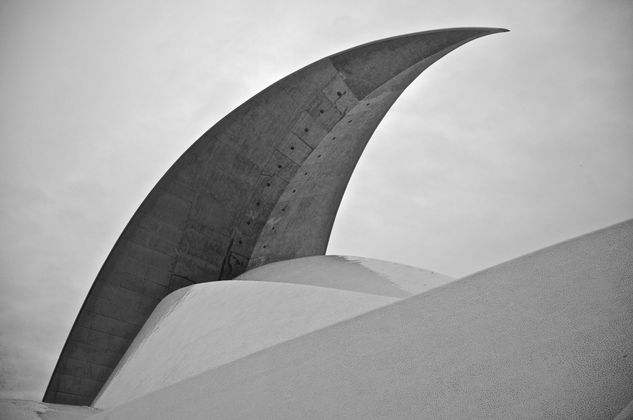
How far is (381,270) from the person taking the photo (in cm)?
675

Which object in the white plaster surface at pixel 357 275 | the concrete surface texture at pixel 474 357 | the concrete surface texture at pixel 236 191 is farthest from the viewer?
the concrete surface texture at pixel 236 191

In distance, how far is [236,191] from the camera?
8.82 m

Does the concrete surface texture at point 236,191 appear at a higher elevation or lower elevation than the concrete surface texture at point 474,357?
higher

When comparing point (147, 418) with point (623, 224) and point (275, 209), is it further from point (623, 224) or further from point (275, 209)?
point (275, 209)

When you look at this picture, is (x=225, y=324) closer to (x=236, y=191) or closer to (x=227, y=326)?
(x=227, y=326)

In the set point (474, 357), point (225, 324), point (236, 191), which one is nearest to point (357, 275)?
point (225, 324)

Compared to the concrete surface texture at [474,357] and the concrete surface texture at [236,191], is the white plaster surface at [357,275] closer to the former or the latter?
the concrete surface texture at [236,191]

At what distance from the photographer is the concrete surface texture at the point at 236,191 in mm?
8227

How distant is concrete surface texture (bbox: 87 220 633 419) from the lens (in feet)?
4.99

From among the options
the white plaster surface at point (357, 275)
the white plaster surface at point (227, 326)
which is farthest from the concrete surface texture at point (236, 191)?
the white plaster surface at point (227, 326)

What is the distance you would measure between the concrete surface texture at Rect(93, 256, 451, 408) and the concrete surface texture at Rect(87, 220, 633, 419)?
1.32 m

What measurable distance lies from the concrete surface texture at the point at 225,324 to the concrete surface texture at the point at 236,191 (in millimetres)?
2793

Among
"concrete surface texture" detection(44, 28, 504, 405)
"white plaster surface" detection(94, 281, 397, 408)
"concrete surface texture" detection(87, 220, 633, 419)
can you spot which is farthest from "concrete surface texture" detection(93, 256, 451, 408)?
"concrete surface texture" detection(44, 28, 504, 405)

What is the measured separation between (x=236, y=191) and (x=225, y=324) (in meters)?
4.72
